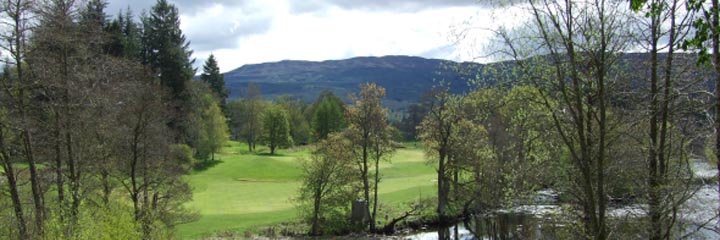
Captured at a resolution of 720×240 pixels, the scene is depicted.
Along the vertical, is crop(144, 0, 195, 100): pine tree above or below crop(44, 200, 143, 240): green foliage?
above

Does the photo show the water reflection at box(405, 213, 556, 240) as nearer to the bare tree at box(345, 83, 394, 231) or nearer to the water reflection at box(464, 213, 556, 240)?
the water reflection at box(464, 213, 556, 240)

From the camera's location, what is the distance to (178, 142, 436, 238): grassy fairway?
3238cm

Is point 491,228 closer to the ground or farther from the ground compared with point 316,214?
closer to the ground

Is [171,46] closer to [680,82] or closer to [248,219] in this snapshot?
[248,219]

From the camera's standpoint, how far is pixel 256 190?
45250 millimetres

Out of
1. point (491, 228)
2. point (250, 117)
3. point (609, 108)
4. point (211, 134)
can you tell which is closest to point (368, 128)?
point (491, 228)

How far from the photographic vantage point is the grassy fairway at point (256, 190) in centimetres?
3238

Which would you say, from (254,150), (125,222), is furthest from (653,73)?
(254,150)

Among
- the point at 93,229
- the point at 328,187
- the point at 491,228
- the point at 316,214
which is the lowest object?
the point at 491,228

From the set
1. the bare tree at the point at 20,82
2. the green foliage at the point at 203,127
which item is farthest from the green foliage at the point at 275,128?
the bare tree at the point at 20,82

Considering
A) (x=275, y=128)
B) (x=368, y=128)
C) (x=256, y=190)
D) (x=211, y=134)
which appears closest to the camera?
(x=368, y=128)

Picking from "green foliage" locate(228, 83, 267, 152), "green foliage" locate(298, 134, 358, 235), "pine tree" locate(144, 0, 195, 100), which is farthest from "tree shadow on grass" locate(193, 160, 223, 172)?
"green foliage" locate(298, 134, 358, 235)

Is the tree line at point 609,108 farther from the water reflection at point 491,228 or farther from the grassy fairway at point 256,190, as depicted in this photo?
the grassy fairway at point 256,190

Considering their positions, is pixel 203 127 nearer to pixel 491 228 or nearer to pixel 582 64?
pixel 491 228
